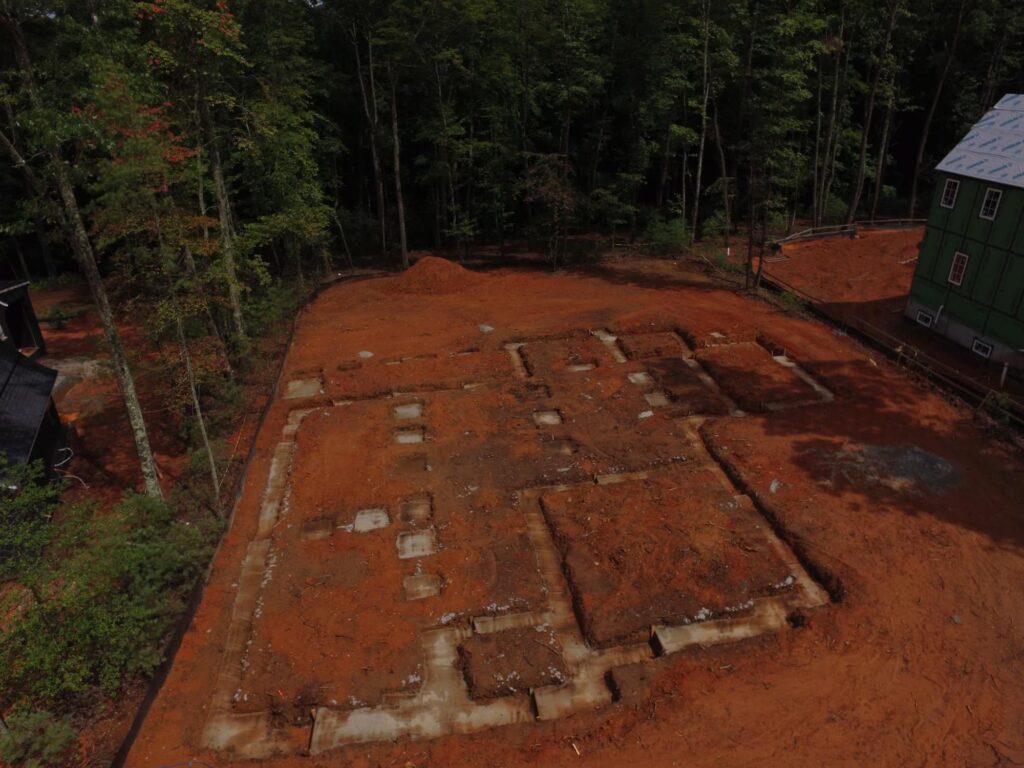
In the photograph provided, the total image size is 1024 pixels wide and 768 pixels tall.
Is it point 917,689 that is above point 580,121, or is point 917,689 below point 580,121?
below

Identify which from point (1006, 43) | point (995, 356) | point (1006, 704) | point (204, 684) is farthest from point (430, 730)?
point (1006, 43)

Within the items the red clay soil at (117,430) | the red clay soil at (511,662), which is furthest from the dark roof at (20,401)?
the red clay soil at (511,662)

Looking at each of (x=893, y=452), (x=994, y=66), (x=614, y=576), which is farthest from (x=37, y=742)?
(x=994, y=66)

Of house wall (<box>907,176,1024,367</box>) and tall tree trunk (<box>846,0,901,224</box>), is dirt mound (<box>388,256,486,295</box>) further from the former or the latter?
tall tree trunk (<box>846,0,901,224</box>)

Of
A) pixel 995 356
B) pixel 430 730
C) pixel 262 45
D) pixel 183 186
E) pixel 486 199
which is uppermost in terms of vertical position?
pixel 262 45

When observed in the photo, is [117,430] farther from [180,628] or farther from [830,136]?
[830,136]

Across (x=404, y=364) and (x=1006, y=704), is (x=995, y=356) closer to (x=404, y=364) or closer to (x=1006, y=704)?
(x=1006, y=704)

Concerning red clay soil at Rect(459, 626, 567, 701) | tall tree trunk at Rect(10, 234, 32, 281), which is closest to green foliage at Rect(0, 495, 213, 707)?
red clay soil at Rect(459, 626, 567, 701)
